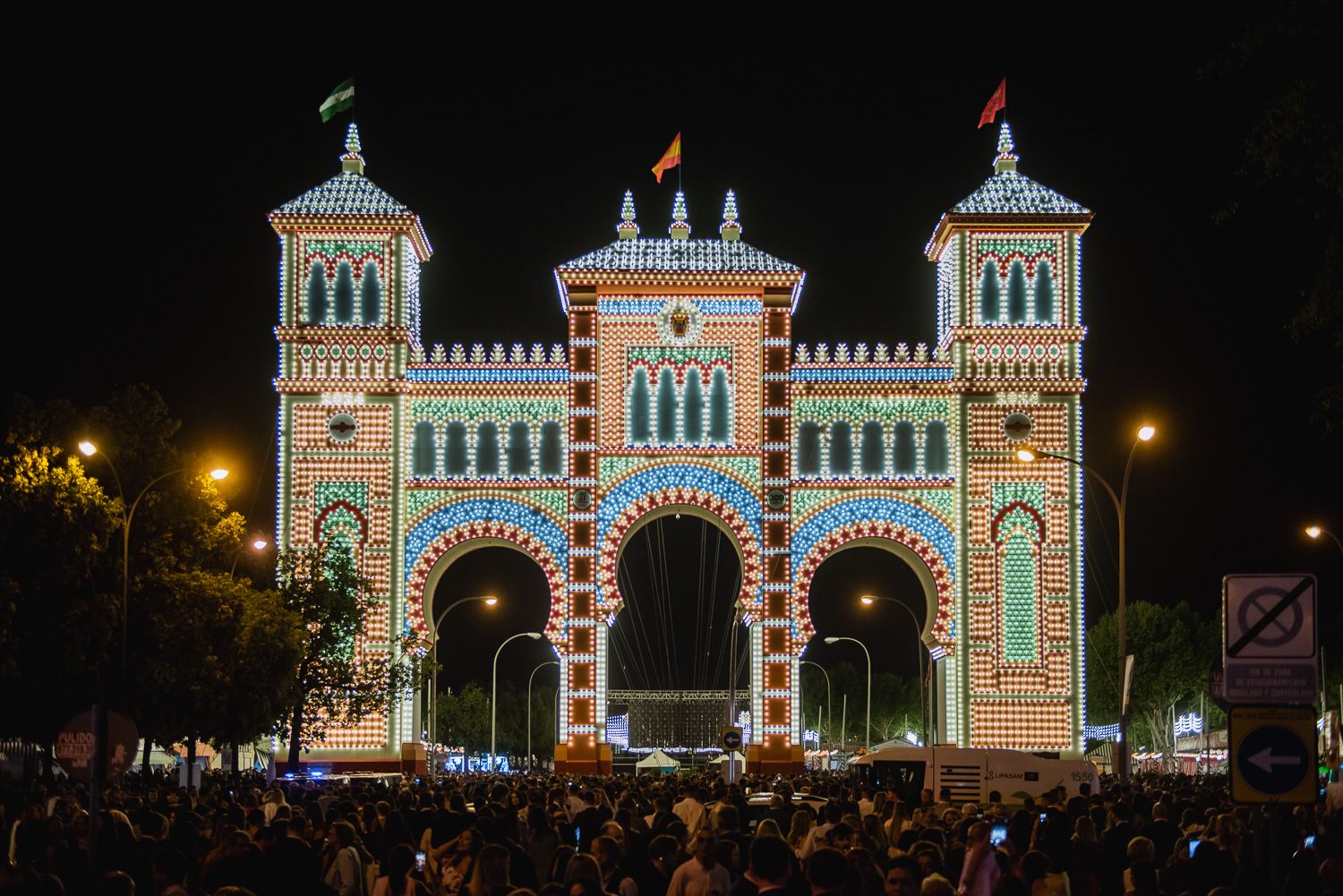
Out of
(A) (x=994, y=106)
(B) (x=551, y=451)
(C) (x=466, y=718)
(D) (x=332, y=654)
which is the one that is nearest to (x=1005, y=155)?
(A) (x=994, y=106)

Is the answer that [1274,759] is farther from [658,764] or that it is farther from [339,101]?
[658,764]

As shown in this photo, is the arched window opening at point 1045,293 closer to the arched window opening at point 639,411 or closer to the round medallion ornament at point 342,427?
the arched window opening at point 639,411

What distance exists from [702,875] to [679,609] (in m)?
99.7

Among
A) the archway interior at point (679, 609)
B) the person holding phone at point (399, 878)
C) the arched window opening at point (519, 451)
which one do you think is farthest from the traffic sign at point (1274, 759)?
the archway interior at point (679, 609)

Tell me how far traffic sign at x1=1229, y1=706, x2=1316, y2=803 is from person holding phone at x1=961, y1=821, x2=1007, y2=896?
418cm

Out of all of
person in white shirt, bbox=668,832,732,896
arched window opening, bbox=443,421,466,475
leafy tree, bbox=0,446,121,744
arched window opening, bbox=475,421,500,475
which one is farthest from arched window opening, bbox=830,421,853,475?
person in white shirt, bbox=668,832,732,896

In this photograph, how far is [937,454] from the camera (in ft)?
189

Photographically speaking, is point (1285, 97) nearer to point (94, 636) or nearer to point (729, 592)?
point (94, 636)

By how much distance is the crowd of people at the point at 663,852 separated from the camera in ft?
44.0

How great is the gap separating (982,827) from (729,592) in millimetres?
90473

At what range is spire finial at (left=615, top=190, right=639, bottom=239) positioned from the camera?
198 feet

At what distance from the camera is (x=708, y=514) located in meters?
58.1

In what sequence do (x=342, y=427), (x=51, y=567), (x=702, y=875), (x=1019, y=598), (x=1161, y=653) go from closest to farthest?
(x=702, y=875)
(x=51, y=567)
(x=1019, y=598)
(x=342, y=427)
(x=1161, y=653)

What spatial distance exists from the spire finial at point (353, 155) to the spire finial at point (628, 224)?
8364 mm
